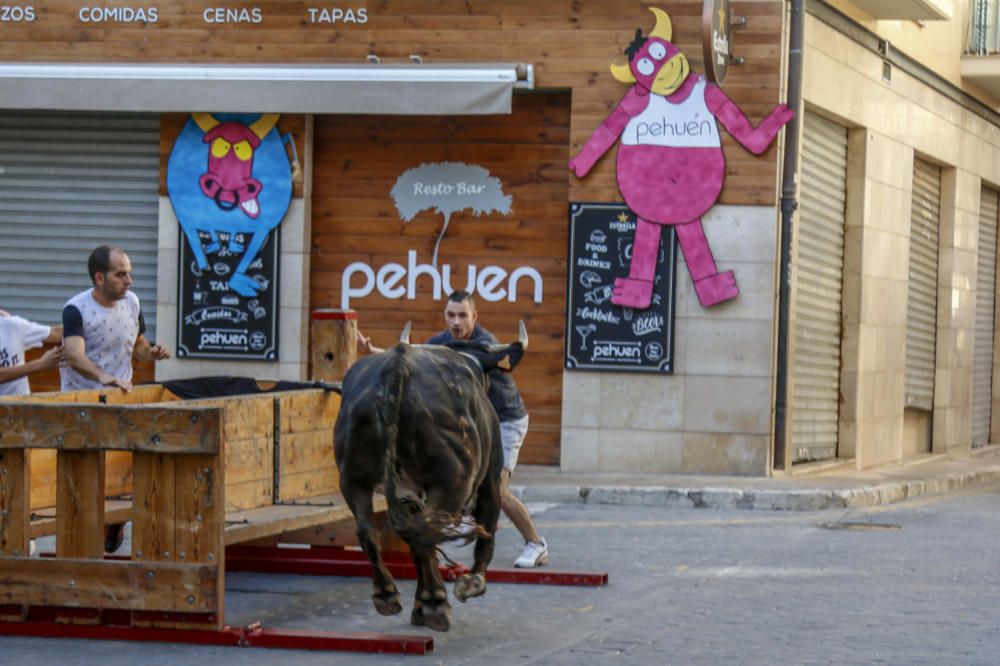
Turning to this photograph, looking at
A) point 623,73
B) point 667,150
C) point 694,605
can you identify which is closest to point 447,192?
point 623,73

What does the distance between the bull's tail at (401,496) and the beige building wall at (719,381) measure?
916 cm

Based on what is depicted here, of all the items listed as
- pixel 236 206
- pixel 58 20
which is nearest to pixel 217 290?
pixel 236 206

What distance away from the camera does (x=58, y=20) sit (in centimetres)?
1792

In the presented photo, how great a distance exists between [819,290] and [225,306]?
6265 millimetres

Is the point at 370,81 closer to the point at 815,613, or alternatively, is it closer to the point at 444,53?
the point at 444,53

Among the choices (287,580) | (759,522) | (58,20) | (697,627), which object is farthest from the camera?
(58,20)

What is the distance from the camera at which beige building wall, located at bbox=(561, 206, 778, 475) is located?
16.6 metres

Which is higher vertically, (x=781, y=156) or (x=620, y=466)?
(x=781, y=156)

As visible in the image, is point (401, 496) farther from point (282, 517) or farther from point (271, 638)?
point (282, 517)

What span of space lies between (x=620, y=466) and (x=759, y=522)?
8.86ft

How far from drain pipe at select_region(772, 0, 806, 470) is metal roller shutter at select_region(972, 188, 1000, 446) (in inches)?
358

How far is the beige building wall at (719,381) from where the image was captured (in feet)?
54.3

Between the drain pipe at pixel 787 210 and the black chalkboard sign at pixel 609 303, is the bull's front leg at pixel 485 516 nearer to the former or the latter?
the black chalkboard sign at pixel 609 303

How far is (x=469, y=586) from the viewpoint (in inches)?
315
